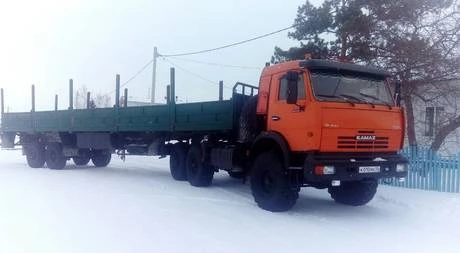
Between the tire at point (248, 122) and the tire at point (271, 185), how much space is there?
0.80 meters

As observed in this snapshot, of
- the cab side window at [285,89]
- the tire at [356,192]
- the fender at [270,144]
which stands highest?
the cab side window at [285,89]

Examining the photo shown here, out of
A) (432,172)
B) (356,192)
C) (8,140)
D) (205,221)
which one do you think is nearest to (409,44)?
(432,172)

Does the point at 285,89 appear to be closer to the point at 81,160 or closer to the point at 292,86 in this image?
the point at 292,86

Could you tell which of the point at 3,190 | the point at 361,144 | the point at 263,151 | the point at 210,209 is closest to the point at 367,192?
the point at 361,144

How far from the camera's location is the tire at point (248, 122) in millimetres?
9833

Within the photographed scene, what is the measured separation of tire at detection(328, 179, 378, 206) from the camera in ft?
30.9

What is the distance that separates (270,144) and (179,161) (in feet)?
14.1

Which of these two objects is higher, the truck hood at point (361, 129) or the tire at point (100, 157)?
the truck hood at point (361, 129)

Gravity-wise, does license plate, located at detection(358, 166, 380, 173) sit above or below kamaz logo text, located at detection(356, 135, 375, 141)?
below

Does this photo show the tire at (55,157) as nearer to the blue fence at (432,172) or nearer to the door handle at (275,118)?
the door handle at (275,118)

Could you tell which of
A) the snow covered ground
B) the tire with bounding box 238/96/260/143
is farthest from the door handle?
the snow covered ground

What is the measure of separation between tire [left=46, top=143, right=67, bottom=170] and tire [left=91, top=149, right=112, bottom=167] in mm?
1136

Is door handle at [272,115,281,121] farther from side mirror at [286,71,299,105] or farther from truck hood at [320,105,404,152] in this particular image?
truck hood at [320,105,404,152]

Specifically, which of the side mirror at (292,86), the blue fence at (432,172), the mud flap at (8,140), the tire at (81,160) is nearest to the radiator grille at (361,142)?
the side mirror at (292,86)
